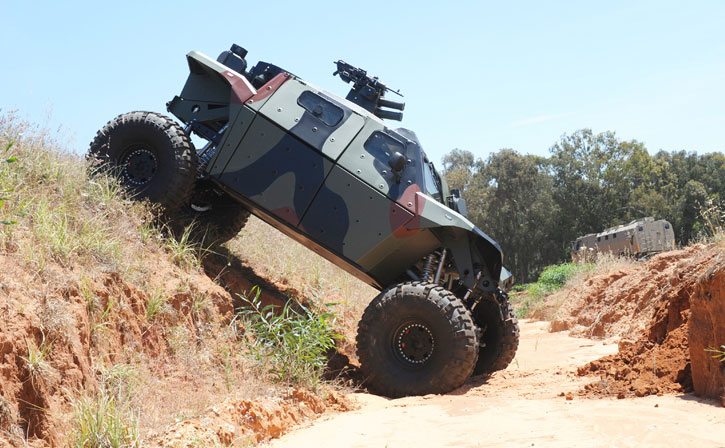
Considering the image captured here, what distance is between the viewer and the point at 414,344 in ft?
22.1

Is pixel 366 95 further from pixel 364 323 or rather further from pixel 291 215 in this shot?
pixel 364 323

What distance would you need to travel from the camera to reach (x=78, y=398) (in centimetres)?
422

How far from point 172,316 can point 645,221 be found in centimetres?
2051

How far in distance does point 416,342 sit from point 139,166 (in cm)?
383

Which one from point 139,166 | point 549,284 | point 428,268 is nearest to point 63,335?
point 139,166

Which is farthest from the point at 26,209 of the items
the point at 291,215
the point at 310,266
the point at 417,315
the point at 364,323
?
the point at 310,266

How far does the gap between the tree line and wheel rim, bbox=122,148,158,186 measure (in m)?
32.4

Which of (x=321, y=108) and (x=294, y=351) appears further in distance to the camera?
(x=321, y=108)

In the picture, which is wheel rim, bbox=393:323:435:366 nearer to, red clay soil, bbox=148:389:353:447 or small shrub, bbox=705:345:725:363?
red clay soil, bbox=148:389:353:447

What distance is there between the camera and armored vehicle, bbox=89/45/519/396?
671 centimetres

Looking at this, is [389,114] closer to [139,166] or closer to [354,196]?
[354,196]

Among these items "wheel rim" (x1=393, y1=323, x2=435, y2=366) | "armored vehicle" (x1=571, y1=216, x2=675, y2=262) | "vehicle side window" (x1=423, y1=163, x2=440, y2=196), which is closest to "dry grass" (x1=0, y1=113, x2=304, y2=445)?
"wheel rim" (x1=393, y1=323, x2=435, y2=366)

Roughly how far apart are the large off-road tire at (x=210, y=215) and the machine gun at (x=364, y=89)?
211 centimetres

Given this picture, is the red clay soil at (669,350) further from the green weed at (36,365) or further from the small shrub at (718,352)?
the green weed at (36,365)
